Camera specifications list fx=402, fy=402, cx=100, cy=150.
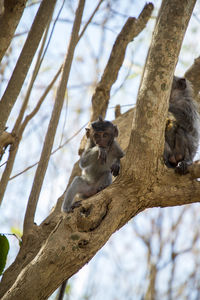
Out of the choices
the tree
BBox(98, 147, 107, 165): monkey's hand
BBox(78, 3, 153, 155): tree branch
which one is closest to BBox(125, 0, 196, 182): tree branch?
the tree

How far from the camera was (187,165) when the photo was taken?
16.3 feet

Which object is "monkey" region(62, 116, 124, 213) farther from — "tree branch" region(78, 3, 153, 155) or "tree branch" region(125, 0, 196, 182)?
"tree branch" region(125, 0, 196, 182)

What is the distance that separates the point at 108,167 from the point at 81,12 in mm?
2552

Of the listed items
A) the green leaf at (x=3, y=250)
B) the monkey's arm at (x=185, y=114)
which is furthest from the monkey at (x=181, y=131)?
the green leaf at (x=3, y=250)

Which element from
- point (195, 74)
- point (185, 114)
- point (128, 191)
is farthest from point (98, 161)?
point (195, 74)

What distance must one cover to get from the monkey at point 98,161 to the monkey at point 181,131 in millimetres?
811

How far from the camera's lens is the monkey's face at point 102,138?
619cm

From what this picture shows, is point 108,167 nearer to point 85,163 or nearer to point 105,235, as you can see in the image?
point 85,163

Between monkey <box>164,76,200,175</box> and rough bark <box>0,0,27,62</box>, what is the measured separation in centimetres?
257

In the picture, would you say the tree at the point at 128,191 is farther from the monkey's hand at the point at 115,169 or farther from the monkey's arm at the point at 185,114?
the monkey's arm at the point at 185,114

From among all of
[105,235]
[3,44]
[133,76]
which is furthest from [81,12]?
[133,76]

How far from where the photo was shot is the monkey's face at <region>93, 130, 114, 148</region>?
6191mm

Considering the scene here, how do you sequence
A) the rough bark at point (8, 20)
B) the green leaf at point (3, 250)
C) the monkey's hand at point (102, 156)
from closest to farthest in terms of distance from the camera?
the green leaf at point (3, 250), the rough bark at point (8, 20), the monkey's hand at point (102, 156)

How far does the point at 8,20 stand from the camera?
5066 mm
